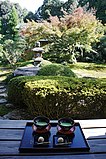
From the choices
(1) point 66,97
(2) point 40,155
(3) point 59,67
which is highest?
(2) point 40,155

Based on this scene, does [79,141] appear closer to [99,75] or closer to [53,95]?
[53,95]

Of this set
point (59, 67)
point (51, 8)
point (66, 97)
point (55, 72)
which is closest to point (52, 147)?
point (66, 97)

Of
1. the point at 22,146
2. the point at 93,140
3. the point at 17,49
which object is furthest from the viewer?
the point at 17,49

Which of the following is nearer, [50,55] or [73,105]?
[73,105]

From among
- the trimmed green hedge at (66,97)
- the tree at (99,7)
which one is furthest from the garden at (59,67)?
the tree at (99,7)

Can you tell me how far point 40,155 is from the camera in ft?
4.47

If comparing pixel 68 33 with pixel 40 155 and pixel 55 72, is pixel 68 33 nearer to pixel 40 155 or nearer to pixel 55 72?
pixel 55 72

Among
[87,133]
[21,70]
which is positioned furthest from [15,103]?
[87,133]

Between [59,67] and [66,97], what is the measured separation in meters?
1.75

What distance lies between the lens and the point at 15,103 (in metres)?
4.61

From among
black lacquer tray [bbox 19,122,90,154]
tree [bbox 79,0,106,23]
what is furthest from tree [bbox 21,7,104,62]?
black lacquer tray [bbox 19,122,90,154]

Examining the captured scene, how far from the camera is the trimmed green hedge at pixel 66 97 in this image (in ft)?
11.6

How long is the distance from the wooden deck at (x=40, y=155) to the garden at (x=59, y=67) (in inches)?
66.6

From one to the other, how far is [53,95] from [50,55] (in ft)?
21.0
